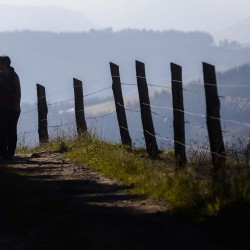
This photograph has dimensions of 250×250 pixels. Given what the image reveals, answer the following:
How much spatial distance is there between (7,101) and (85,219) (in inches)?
301

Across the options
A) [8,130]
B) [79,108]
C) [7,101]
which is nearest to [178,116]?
[7,101]

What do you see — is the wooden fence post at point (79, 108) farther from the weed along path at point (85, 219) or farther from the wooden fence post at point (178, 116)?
the weed along path at point (85, 219)

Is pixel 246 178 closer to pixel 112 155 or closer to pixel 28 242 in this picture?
pixel 28 242

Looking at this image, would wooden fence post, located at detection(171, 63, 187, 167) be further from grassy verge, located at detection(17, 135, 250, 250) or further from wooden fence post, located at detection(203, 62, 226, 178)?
wooden fence post, located at detection(203, 62, 226, 178)

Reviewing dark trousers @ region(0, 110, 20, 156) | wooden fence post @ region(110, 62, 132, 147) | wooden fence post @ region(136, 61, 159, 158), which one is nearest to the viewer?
wooden fence post @ region(136, 61, 159, 158)

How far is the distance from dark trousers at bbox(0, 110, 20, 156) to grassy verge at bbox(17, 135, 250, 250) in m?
3.72

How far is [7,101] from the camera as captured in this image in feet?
58.3

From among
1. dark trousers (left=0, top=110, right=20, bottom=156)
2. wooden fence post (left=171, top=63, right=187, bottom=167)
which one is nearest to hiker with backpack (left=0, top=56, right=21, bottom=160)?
dark trousers (left=0, top=110, right=20, bottom=156)

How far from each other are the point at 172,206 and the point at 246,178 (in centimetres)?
95

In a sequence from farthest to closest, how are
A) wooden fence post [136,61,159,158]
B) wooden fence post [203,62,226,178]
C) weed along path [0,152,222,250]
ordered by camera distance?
wooden fence post [136,61,159,158] < wooden fence post [203,62,226,178] < weed along path [0,152,222,250]

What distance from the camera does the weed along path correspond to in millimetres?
9531

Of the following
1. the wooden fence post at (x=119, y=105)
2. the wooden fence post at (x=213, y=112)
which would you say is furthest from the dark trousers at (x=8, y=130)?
the wooden fence post at (x=213, y=112)

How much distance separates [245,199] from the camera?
9.89 meters

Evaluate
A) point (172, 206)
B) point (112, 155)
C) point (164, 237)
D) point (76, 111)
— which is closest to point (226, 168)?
point (172, 206)
